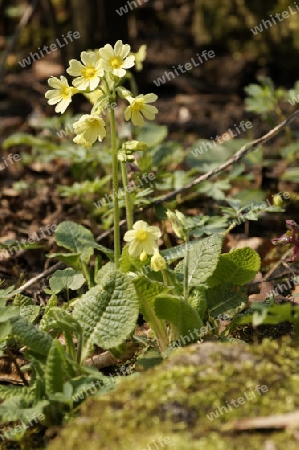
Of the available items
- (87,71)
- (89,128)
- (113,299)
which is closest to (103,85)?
(87,71)

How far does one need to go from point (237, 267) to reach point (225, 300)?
0.16 meters

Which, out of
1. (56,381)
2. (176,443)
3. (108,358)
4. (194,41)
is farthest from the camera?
(194,41)

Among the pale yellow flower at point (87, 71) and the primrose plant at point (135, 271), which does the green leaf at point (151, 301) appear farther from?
the pale yellow flower at point (87, 71)

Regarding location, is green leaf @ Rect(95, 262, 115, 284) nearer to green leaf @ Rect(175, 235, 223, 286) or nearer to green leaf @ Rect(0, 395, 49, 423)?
green leaf @ Rect(175, 235, 223, 286)

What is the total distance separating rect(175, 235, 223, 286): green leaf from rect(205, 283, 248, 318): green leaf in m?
0.14

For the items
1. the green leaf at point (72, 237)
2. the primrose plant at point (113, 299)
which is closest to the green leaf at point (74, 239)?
the green leaf at point (72, 237)

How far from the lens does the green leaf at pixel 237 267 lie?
2816 millimetres

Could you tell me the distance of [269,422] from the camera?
6.21 ft

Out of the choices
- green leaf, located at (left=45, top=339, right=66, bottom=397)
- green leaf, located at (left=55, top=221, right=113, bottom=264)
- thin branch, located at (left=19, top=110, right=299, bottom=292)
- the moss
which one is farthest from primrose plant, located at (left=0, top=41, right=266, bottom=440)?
thin branch, located at (left=19, top=110, right=299, bottom=292)

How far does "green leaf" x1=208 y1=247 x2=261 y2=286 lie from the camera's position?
282cm

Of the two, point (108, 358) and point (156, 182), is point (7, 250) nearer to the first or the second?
point (156, 182)

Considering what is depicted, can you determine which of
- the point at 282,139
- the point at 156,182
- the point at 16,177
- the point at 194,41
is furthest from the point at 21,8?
the point at 156,182

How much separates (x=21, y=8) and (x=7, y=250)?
15.7 ft

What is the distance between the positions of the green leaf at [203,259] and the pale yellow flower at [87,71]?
0.82 meters
